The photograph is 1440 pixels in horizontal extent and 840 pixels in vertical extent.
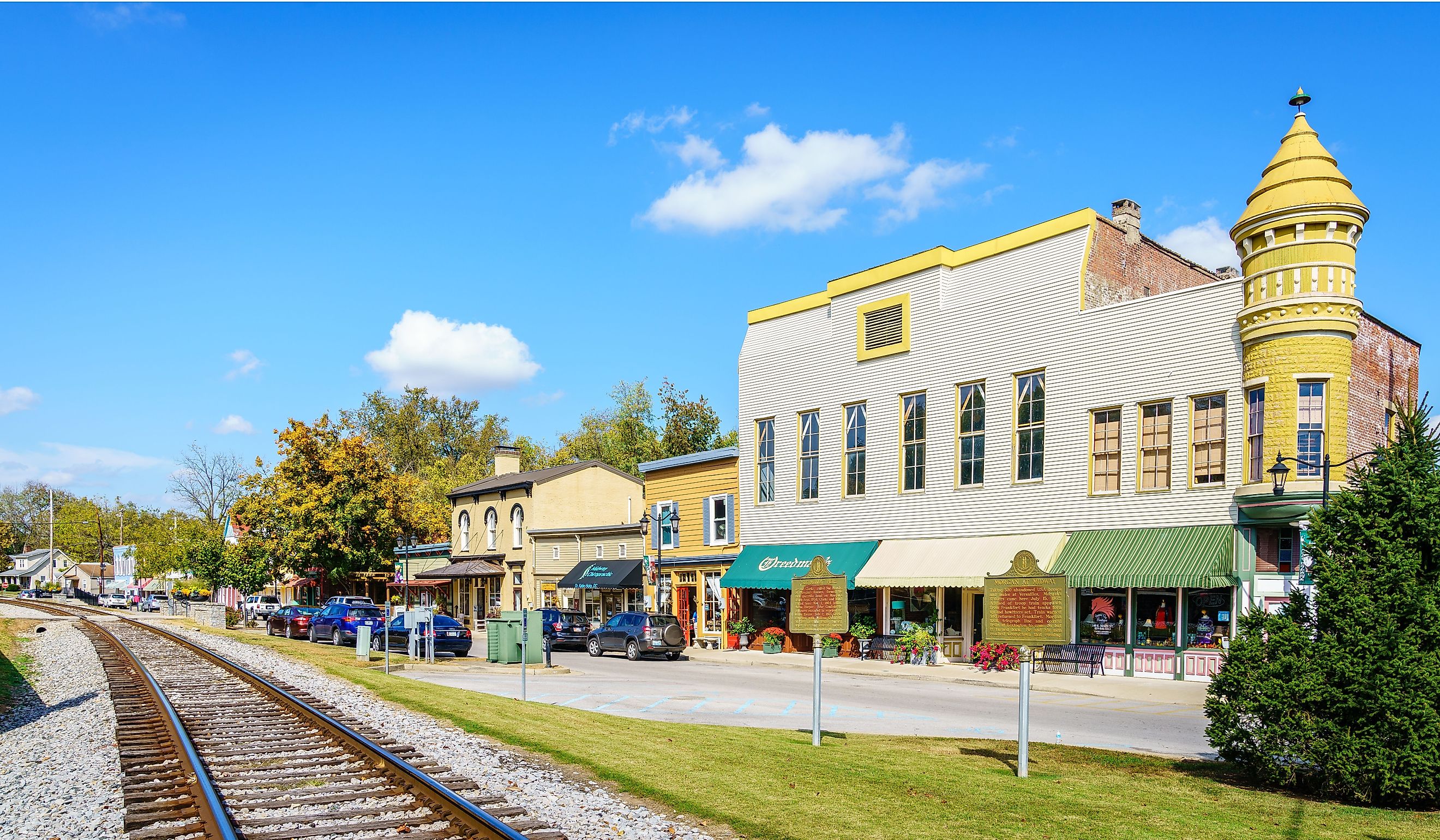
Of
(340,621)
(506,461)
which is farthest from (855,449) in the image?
(506,461)

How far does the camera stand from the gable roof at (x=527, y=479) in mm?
51656

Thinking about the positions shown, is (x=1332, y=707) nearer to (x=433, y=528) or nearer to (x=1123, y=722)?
(x=1123, y=722)

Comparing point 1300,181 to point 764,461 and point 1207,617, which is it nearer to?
point 1207,617

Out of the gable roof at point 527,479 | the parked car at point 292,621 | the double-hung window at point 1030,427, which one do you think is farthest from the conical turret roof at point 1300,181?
the gable roof at point 527,479

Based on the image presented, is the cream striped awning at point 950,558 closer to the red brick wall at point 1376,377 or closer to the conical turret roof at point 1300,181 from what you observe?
the red brick wall at point 1376,377

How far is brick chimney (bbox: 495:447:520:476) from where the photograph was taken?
60.8 meters

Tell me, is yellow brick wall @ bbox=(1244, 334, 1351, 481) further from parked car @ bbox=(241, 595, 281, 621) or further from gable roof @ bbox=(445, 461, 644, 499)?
parked car @ bbox=(241, 595, 281, 621)

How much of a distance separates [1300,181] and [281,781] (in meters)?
23.3

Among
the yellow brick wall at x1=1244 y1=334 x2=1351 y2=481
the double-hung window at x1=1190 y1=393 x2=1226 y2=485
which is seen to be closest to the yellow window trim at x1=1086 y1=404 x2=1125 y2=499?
the double-hung window at x1=1190 y1=393 x2=1226 y2=485

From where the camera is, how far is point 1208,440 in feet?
82.7

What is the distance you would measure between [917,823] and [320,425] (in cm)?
5123

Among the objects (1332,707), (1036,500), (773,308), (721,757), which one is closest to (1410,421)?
(1332,707)

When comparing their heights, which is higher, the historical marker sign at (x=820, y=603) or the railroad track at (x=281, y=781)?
the historical marker sign at (x=820, y=603)

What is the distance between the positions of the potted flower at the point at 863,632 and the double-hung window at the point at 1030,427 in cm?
667
